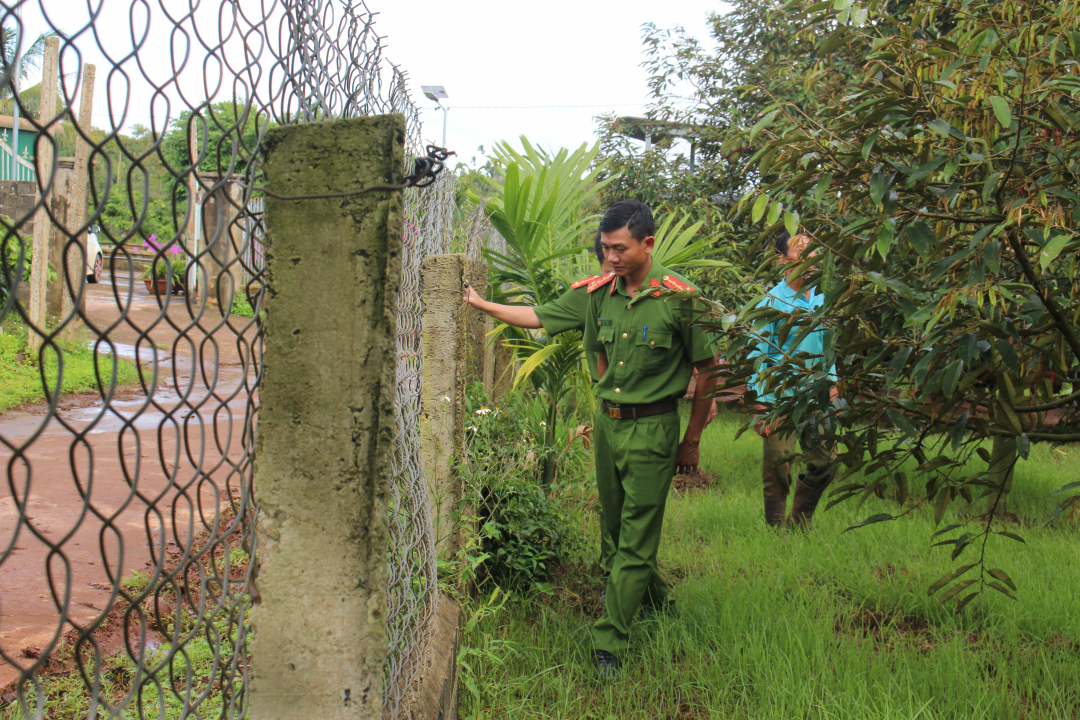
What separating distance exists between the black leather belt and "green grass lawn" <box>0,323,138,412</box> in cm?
547

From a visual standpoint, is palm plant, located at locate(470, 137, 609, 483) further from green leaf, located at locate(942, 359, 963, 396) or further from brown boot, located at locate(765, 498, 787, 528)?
green leaf, located at locate(942, 359, 963, 396)

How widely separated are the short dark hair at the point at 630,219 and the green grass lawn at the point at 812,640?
170cm

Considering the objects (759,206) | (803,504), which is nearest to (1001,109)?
(759,206)

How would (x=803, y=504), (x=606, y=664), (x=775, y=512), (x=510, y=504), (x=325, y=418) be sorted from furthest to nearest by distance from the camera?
(x=775, y=512)
(x=803, y=504)
(x=510, y=504)
(x=606, y=664)
(x=325, y=418)

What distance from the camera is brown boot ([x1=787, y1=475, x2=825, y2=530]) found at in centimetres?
482

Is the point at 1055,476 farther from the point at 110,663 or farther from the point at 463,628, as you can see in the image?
the point at 110,663

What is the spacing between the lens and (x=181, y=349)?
42.3 ft

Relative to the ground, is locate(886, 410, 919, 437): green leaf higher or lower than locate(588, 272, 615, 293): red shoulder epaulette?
lower

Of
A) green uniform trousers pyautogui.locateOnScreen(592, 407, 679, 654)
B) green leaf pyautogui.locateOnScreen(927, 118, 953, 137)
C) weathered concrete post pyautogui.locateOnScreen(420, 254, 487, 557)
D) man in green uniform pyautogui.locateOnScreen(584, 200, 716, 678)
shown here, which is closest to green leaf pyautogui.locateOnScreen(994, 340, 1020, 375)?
green leaf pyautogui.locateOnScreen(927, 118, 953, 137)

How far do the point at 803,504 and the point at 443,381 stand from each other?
8.86 feet

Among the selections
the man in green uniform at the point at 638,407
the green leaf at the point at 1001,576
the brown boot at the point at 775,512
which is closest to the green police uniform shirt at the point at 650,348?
the man in green uniform at the point at 638,407

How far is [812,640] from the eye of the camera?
3.22 m

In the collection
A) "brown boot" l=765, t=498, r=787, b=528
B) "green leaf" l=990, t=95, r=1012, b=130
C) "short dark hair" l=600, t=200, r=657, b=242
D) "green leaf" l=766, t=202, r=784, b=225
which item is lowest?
"brown boot" l=765, t=498, r=787, b=528

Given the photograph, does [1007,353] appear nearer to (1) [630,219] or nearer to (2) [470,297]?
(1) [630,219]
